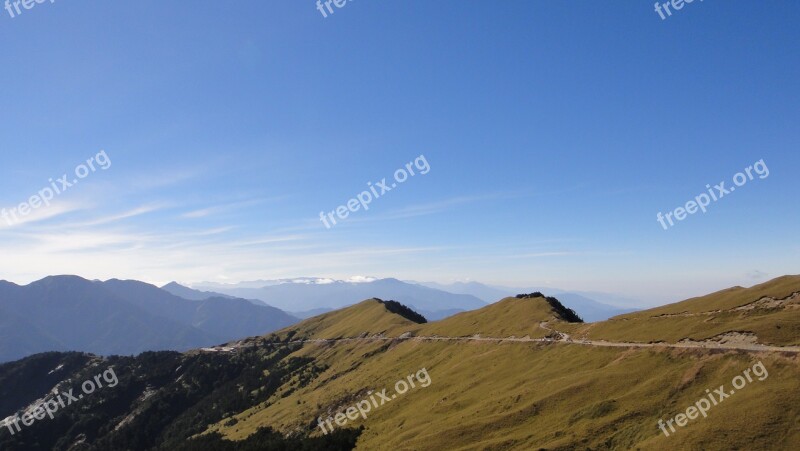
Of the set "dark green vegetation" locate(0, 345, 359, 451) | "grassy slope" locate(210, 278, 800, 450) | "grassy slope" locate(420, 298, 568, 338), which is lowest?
"grassy slope" locate(210, 278, 800, 450)

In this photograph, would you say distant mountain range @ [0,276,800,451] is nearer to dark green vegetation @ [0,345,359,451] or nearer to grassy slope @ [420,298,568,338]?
grassy slope @ [420,298,568,338]

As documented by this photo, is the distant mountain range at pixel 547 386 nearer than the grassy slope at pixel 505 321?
Yes

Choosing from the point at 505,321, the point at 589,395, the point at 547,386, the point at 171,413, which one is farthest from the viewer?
the point at 171,413

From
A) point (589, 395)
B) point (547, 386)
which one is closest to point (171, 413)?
point (547, 386)

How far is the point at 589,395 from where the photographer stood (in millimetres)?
54625

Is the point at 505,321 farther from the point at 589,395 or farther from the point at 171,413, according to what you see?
the point at 171,413

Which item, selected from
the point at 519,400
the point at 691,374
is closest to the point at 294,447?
the point at 519,400

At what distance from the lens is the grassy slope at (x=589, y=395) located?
41.9 metres

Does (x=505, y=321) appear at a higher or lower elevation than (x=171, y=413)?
lower

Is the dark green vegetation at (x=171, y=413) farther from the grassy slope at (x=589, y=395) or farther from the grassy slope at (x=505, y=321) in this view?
the grassy slope at (x=589, y=395)

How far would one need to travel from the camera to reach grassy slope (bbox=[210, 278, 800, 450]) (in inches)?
1649

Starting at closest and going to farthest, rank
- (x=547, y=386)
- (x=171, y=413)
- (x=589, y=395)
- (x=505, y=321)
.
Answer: (x=589, y=395)
(x=547, y=386)
(x=505, y=321)
(x=171, y=413)

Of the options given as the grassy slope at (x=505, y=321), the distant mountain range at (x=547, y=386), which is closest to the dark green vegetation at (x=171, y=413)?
the distant mountain range at (x=547, y=386)

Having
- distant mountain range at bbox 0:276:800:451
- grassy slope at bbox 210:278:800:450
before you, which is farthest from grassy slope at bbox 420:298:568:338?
grassy slope at bbox 210:278:800:450
